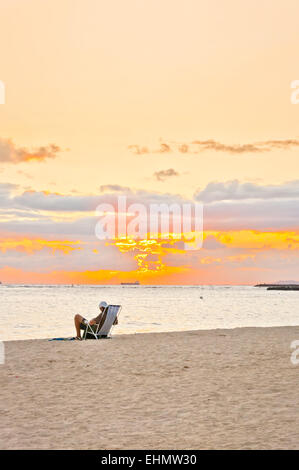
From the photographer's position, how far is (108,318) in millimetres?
20969

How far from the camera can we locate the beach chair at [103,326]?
20.7m

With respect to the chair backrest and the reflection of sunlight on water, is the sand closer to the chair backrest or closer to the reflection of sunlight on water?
the chair backrest

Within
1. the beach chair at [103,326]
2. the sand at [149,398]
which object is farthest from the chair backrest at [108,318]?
the sand at [149,398]

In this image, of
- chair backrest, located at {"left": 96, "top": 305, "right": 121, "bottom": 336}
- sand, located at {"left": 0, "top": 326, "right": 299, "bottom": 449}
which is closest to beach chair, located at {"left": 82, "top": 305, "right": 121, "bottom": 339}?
chair backrest, located at {"left": 96, "top": 305, "right": 121, "bottom": 336}

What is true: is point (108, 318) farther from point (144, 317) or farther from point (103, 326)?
point (144, 317)

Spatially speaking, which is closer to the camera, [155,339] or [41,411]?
[41,411]

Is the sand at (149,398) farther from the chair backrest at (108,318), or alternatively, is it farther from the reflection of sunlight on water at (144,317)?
the reflection of sunlight on water at (144,317)

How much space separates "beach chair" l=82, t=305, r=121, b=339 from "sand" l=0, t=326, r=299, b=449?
8.56ft

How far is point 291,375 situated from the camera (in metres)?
12.5

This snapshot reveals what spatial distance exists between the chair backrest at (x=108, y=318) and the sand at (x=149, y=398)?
2.58 m
